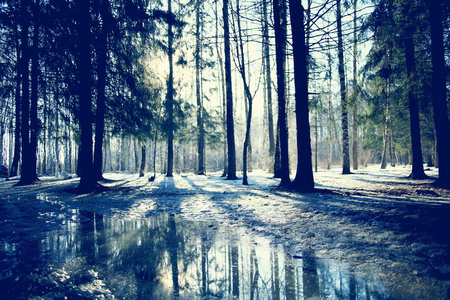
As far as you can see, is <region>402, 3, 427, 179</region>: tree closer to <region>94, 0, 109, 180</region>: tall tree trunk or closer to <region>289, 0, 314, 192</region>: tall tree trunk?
<region>289, 0, 314, 192</region>: tall tree trunk

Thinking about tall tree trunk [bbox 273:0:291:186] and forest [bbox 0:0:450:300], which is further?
tall tree trunk [bbox 273:0:291:186]

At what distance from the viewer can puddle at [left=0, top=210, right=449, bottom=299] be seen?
86.5 inches

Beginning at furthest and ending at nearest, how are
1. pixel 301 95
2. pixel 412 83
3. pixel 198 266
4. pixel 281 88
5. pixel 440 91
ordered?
pixel 281 88, pixel 412 83, pixel 440 91, pixel 301 95, pixel 198 266

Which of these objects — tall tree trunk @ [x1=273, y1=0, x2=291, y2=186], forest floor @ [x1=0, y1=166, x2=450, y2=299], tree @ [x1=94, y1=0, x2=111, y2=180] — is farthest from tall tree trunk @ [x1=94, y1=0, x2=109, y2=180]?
tall tree trunk @ [x1=273, y1=0, x2=291, y2=186]

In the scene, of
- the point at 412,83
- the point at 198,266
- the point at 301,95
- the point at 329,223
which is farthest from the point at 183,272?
the point at 412,83

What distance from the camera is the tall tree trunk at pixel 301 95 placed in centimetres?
767

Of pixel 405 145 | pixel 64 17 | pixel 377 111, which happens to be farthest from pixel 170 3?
pixel 405 145

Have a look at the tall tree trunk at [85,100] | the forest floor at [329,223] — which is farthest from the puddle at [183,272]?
the tall tree trunk at [85,100]

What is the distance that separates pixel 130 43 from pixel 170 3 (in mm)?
10951

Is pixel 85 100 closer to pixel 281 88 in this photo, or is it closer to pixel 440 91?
pixel 281 88

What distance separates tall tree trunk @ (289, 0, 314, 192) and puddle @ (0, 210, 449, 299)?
4.39 meters

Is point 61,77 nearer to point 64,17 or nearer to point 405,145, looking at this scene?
point 64,17

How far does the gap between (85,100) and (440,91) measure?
12955 mm

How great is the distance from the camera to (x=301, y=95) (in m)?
7.75
